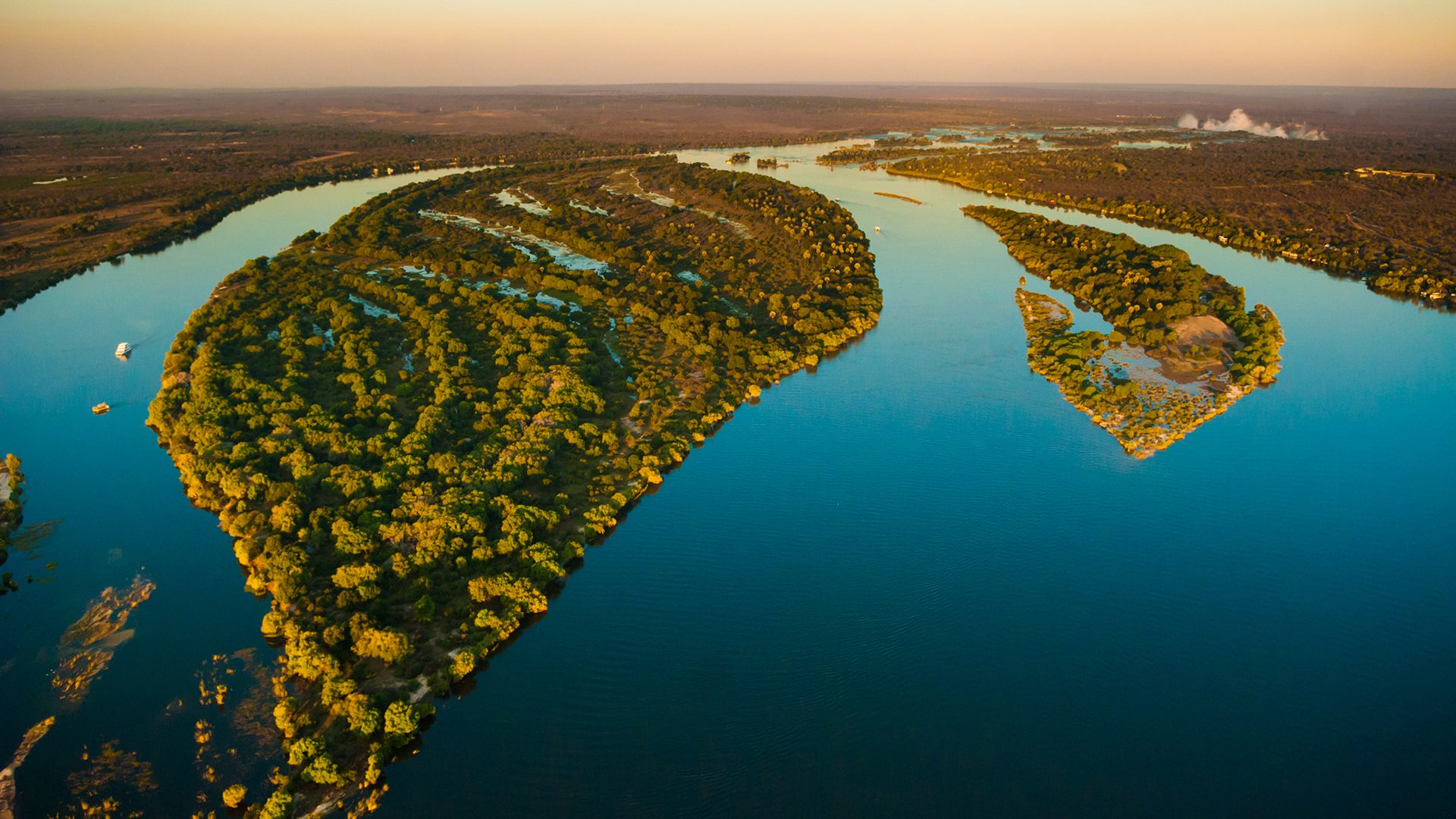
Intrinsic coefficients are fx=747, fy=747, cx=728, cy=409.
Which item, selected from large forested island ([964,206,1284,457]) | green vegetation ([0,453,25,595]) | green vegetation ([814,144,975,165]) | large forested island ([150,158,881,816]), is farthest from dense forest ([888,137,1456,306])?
green vegetation ([0,453,25,595])

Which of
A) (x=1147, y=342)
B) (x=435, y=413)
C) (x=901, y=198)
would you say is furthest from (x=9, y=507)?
(x=901, y=198)

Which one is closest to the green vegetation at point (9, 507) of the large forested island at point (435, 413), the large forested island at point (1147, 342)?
the large forested island at point (435, 413)

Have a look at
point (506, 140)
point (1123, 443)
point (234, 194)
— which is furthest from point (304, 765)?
point (506, 140)

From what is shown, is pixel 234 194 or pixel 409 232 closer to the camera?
pixel 409 232

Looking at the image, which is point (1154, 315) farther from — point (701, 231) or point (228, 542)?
point (228, 542)

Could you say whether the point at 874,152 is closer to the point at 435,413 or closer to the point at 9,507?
the point at 435,413

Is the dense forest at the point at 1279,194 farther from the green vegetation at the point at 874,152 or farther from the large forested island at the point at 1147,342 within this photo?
the large forested island at the point at 1147,342
